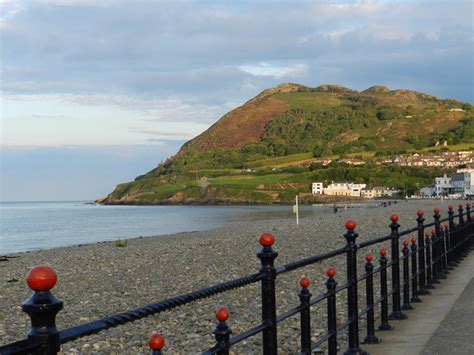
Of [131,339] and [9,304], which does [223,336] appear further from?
[9,304]

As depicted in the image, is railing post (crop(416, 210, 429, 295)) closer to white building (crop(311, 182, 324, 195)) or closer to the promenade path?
the promenade path

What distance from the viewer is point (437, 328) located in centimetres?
711

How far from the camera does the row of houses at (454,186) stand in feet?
438

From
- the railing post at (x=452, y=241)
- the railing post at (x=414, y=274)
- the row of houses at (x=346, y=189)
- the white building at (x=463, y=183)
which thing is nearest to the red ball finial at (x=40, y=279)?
the railing post at (x=414, y=274)

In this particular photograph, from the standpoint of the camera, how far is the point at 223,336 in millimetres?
3344

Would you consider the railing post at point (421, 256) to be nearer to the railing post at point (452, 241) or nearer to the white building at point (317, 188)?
the railing post at point (452, 241)

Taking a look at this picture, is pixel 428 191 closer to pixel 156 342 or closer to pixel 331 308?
pixel 331 308

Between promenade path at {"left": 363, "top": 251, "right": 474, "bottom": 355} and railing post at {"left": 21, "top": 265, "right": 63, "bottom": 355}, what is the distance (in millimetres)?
4687

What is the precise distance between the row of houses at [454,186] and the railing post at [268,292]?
13253 centimetres

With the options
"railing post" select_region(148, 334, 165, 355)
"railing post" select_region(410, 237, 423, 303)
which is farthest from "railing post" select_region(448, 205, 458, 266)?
"railing post" select_region(148, 334, 165, 355)

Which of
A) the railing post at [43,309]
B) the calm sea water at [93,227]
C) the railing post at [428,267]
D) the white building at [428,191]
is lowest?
the calm sea water at [93,227]

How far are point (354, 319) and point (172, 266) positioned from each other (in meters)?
14.3

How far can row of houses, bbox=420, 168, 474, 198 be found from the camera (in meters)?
133

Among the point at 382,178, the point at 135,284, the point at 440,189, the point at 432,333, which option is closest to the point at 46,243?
the point at 135,284
